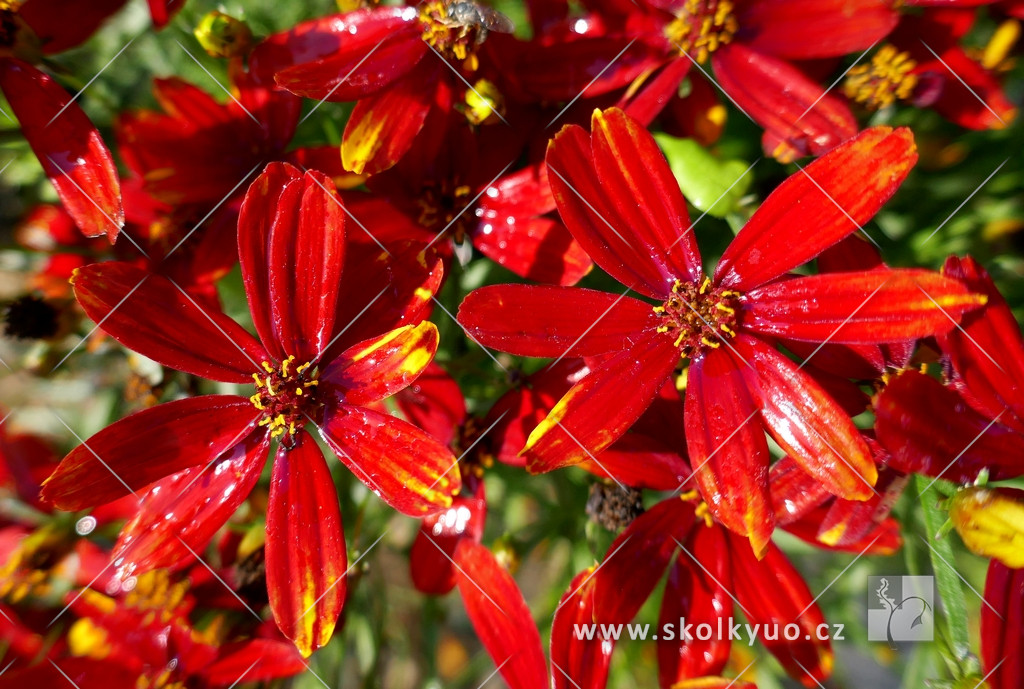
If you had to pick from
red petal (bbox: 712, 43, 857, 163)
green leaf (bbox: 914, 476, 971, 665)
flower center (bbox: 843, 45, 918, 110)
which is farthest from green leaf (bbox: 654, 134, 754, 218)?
green leaf (bbox: 914, 476, 971, 665)

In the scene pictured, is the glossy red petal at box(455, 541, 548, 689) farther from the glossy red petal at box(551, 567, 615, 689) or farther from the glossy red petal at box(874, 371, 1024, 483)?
the glossy red petal at box(874, 371, 1024, 483)

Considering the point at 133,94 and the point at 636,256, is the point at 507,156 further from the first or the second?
the point at 133,94

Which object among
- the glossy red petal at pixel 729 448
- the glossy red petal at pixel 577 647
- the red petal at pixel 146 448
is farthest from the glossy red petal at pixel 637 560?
the red petal at pixel 146 448

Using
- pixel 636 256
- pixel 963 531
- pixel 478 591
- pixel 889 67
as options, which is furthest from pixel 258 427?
pixel 889 67

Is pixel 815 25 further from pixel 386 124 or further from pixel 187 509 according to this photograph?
pixel 187 509

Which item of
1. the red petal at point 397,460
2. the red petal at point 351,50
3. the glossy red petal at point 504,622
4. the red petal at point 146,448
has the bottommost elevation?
the glossy red petal at point 504,622

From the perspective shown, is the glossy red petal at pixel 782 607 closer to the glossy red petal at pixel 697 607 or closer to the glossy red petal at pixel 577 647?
the glossy red petal at pixel 697 607
